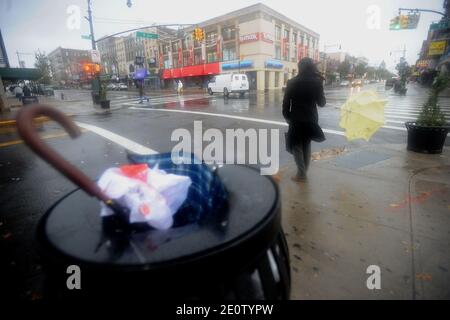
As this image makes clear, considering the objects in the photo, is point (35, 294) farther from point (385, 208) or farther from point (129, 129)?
point (129, 129)

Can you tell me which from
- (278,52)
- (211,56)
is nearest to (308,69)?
(278,52)

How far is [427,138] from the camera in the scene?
5574mm

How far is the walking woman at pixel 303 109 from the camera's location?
13.0 feet

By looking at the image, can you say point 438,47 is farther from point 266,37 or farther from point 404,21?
point 404,21

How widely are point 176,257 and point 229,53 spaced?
4800 cm

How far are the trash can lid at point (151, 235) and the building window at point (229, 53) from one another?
Result: 46282 mm

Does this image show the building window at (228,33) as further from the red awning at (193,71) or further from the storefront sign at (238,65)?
the red awning at (193,71)

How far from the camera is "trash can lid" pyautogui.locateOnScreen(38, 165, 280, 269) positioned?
3.55 feet

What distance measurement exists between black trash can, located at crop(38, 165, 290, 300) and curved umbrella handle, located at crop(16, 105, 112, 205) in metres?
0.25

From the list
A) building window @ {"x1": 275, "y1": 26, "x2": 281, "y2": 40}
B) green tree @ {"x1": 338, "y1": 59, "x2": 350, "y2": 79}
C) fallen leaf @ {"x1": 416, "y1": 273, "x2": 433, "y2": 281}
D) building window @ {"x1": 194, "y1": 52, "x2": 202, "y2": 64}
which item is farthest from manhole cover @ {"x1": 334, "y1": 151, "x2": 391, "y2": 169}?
green tree @ {"x1": 338, "y1": 59, "x2": 350, "y2": 79}

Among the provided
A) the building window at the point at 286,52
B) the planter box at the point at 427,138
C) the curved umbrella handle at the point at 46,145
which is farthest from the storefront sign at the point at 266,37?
the curved umbrella handle at the point at 46,145

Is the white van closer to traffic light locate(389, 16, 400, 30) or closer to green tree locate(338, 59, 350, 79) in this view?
traffic light locate(389, 16, 400, 30)
